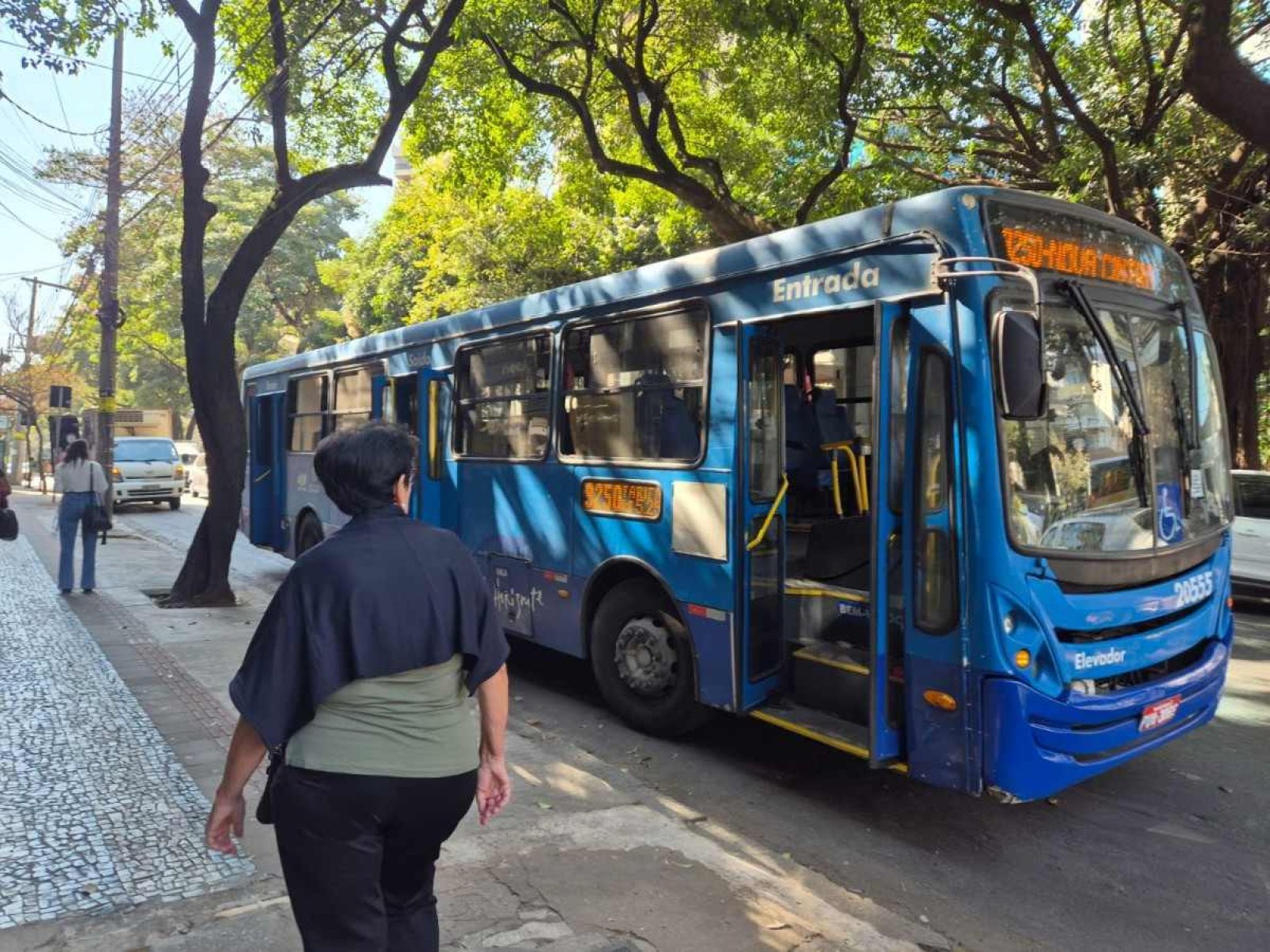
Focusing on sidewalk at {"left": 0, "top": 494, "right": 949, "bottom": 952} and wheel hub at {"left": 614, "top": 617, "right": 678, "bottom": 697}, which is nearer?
sidewalk at {"left": 0, "top": 494, "right": 949, "bottom": 952}

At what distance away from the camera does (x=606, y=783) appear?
4.59 m

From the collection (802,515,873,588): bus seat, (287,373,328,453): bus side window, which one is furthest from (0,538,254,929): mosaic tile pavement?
(287,373,328,453): bus side window

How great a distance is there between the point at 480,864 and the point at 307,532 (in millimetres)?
7502

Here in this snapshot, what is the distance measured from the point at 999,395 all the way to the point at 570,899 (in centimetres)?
259

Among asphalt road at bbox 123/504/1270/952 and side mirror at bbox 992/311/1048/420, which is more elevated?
side mirror at bbox 992/311/1048/420

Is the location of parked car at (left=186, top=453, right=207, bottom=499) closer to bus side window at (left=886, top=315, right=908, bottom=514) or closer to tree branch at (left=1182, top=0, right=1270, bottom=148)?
tree branch at (left=1182, top=0, right=1270, bottom=148)

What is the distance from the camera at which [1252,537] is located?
9.59 m

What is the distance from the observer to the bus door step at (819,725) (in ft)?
13.9

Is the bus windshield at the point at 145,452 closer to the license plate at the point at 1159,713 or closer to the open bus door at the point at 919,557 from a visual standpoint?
the open bus door at the point at 919,557

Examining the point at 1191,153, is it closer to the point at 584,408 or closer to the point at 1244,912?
the point at 584,408

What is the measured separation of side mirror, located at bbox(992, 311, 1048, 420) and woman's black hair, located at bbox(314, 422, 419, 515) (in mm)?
2486

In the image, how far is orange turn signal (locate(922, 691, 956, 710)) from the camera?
150 inches

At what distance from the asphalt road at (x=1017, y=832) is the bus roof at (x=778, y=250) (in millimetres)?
2678

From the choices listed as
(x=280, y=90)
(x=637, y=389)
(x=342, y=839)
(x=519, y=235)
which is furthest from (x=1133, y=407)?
(x=519, y=235)
